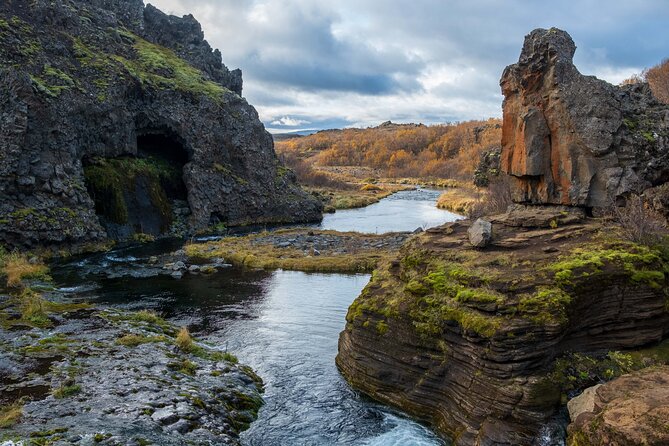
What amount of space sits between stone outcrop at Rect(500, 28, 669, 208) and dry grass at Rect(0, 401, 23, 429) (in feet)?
61.3

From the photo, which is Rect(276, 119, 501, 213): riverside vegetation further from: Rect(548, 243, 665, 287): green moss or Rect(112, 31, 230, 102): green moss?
Rect(548, 243, 665, 287): green moss

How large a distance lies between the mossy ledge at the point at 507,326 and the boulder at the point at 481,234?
12.4 inches

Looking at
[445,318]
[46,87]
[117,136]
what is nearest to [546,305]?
[445,318]

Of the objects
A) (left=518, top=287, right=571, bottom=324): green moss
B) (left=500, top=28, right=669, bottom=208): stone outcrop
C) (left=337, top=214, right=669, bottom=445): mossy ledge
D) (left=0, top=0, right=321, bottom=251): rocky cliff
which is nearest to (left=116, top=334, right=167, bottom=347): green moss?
(left=337, top=214, right=669, bottom=445): mossy ledge

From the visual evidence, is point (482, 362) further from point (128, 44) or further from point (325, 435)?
point (128, 44)

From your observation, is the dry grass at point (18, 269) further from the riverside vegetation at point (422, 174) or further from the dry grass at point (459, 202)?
the dry grass at point (459, 202)

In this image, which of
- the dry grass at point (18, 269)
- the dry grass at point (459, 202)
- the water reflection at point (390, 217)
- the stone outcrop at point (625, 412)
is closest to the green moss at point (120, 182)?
the dry grass at point (18, 269)

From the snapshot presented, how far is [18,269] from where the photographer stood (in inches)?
1214

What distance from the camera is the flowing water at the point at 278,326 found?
14.2m

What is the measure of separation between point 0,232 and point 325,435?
3174 centimetres

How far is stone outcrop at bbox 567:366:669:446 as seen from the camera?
8.80 m

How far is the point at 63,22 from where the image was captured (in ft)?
167

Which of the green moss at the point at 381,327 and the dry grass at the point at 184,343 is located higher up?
the green moss at the point at 381,327

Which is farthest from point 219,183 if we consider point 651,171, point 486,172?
point 651,171
